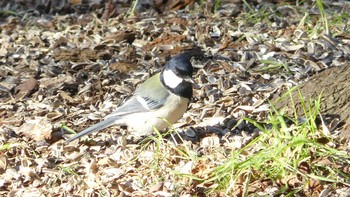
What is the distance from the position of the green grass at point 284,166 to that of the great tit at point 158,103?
65 centimetres

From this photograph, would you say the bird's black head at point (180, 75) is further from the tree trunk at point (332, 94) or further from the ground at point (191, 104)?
the tree trunk at point (332, 94)

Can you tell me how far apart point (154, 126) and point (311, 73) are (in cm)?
135

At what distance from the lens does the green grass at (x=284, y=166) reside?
443cm

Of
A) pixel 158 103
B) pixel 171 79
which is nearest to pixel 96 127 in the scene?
pixel 158 103

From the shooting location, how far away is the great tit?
5055 mm

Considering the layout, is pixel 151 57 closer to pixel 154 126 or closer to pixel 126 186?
pixel 154 126

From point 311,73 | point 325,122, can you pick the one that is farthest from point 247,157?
Answer: point 311,73

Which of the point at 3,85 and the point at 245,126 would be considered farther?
the point at 3,85

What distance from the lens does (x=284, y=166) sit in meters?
4.43

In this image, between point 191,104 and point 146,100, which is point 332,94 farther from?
point 146,100

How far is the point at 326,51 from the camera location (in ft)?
19.7

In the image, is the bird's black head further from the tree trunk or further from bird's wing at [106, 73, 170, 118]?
the tree trunk

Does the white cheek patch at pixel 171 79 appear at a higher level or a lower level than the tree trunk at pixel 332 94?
higher

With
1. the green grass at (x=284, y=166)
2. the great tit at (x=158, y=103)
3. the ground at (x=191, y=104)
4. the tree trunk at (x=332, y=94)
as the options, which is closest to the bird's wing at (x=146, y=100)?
the great tit at (x=158, y=103)
